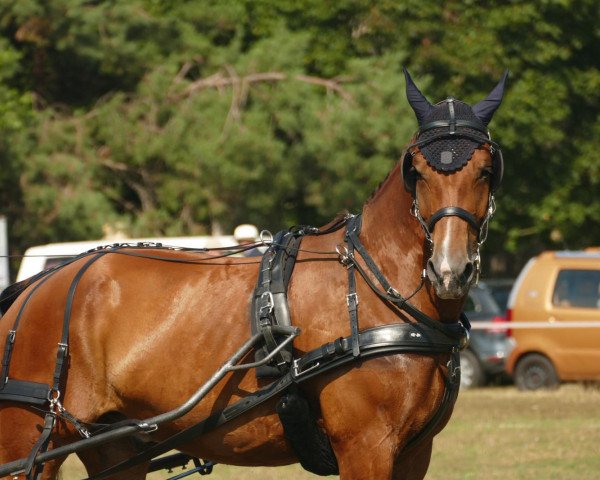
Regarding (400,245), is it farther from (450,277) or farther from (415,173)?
(450,277)

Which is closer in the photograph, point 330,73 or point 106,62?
point 106,62

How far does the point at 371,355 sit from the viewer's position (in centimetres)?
523

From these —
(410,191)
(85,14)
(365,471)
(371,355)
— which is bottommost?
(365,471)

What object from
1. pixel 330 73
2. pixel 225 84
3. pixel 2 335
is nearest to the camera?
pixel 2 335

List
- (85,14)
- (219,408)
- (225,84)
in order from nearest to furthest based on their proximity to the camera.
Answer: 1. (219,408)
2. (85,14)
3. (225,84)

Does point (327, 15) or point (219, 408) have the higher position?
point (327, 15)

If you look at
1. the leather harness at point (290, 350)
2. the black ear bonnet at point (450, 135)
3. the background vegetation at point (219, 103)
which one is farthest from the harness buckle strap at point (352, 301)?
the background vegetation at point (219, 103)

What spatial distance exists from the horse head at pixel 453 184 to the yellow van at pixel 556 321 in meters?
11.5

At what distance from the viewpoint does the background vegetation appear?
22281 millimetres

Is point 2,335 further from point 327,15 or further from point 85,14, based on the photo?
point 327,15

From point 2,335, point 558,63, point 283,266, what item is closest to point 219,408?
point 283,266

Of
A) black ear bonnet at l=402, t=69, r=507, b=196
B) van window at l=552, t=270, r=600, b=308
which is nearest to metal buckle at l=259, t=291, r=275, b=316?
black ear bonnet at l=402, t=69, r=507, b=196

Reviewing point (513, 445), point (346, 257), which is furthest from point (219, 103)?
point (346, 257)

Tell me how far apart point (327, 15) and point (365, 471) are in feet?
76.4
